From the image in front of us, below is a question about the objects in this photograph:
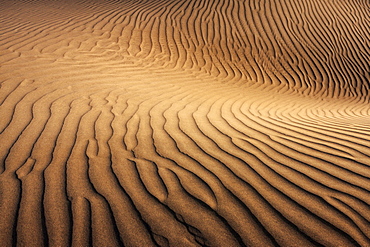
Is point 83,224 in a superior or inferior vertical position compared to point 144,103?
inferior

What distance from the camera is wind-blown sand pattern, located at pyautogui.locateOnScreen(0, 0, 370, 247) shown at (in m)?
1.70

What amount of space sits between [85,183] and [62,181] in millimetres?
190

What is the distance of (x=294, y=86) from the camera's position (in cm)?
705

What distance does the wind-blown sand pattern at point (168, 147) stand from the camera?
5.58 ft

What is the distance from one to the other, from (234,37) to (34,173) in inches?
298

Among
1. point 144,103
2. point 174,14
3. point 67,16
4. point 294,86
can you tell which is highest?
point 67,16

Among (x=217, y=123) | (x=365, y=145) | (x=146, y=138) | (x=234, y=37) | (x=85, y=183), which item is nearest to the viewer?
(x=85, y=183)

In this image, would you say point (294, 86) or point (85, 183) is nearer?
point (85, 183)

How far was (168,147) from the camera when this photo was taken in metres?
2.70

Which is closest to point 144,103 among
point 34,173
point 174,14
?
point 34,173

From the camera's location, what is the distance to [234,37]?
8469 mm

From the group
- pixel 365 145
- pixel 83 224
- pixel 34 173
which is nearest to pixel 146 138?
pixel 34 173

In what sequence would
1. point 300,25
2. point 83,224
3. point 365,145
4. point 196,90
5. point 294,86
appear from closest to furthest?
point 83,224 → point 365,145 → point 196,90 → point 294,86 → point 300,25

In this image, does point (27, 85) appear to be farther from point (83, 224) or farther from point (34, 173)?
point (83, 224)
